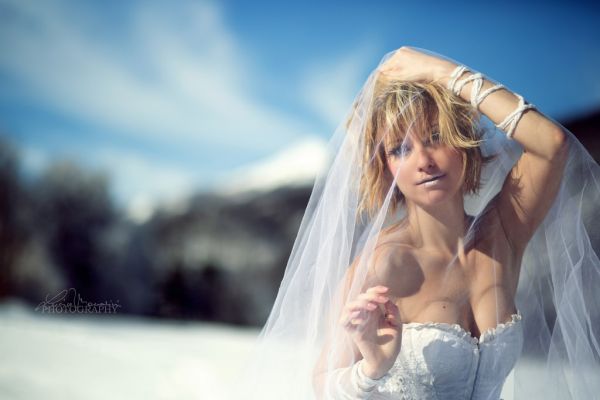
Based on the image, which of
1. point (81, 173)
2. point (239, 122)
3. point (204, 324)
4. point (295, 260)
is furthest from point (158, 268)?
point (295, 260)

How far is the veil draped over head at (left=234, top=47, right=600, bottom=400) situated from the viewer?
768 mm

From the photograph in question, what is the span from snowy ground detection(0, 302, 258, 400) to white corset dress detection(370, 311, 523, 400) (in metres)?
1.43

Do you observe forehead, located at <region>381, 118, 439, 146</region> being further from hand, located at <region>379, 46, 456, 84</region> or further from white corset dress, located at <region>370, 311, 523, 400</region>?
white corset dress, located at <region>370, 311, 523, 400</region>

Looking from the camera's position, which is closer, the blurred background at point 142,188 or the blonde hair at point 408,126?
the blonde hair at point 408,126

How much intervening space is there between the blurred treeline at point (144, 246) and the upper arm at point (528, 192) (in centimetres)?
244

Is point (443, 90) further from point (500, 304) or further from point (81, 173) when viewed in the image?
point (81, 173)

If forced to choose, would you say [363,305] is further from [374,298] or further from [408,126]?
[408,126]

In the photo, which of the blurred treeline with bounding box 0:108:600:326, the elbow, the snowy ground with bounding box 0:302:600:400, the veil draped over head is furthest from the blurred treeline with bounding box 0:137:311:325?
the elbow

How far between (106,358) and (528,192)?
2229 millimetres

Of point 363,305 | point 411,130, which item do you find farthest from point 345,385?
point 411,130

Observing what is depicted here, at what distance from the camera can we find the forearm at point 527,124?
0.74 meters

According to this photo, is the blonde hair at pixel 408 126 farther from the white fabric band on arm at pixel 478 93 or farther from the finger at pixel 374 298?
the finger at pixel 374 298

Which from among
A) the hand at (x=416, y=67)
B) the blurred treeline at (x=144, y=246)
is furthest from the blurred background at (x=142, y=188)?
the hand at (x=416, y=67)

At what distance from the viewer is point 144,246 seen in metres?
3.28
